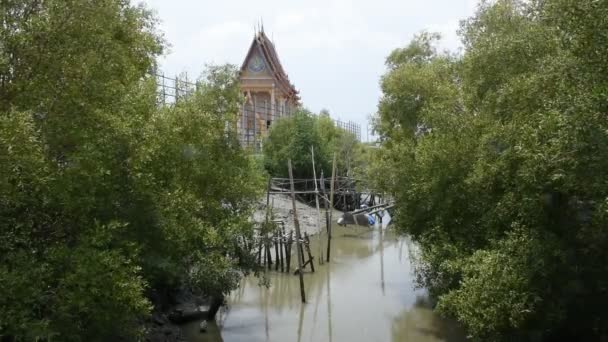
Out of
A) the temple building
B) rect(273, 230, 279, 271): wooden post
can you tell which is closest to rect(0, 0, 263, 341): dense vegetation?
rect(273, 230, 279, 271): wooden post

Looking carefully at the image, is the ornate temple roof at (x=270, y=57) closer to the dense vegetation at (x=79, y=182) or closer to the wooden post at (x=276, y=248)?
the wooden post at (x=276, y=248)

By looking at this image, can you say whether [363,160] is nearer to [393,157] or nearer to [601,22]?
[393,157]

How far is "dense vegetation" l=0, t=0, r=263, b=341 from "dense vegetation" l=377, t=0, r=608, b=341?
4771mm

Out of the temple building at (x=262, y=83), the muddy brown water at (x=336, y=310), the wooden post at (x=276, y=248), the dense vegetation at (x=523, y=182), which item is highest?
the temple building at (x=262, y=83)

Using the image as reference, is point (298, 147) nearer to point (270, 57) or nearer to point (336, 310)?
point (270, 57)

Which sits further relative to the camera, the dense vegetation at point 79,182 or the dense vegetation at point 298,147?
the dense vegetation at point 298,147

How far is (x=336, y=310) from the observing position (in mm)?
14781

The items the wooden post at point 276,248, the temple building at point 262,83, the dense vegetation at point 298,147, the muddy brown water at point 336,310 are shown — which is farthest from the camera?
the temple building at point 262,83

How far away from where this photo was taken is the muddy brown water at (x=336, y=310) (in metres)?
12.7

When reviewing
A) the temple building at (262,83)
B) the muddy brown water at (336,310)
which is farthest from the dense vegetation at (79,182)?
the temple building at (262,83)

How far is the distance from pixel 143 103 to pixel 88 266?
3.39m

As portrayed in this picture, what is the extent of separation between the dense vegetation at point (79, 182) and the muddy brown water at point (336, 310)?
4.00 m

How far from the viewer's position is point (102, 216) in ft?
25.4

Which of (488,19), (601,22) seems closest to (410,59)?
(488,19)
